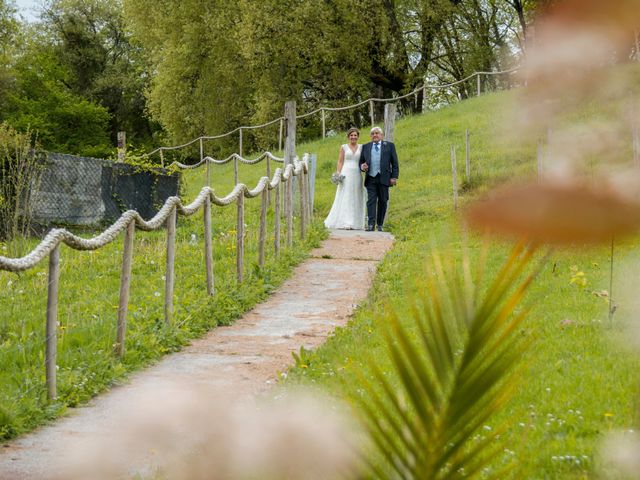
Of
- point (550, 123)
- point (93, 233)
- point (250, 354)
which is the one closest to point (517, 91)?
point (550, 123)

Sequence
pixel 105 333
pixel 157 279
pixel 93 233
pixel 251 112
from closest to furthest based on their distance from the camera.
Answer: pixel 105 333 < pixel 157 279 < pixel 93 233 < pixel 251 112

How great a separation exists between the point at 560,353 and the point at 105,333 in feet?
9.79

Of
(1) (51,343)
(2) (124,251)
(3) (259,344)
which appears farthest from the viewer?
(3) (259,344)

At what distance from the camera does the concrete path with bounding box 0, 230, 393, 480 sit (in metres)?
4.14

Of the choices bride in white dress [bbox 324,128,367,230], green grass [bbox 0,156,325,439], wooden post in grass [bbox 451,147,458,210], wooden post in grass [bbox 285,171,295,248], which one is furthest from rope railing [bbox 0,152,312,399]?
bride in white dress [bbox 324,128,367,230]

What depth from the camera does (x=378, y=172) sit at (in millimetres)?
14461

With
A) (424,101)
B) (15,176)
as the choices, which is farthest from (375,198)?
(424,101)

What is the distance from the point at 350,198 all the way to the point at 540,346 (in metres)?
10.3

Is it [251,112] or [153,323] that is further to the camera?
[251,112]

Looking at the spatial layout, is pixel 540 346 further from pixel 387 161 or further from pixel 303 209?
pixel 387 161

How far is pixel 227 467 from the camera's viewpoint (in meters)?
0.44

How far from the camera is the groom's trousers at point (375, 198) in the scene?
47.6 ft

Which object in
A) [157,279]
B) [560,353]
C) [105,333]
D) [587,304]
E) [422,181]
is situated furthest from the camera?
[422,181]

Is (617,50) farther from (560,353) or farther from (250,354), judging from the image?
(250,354)
